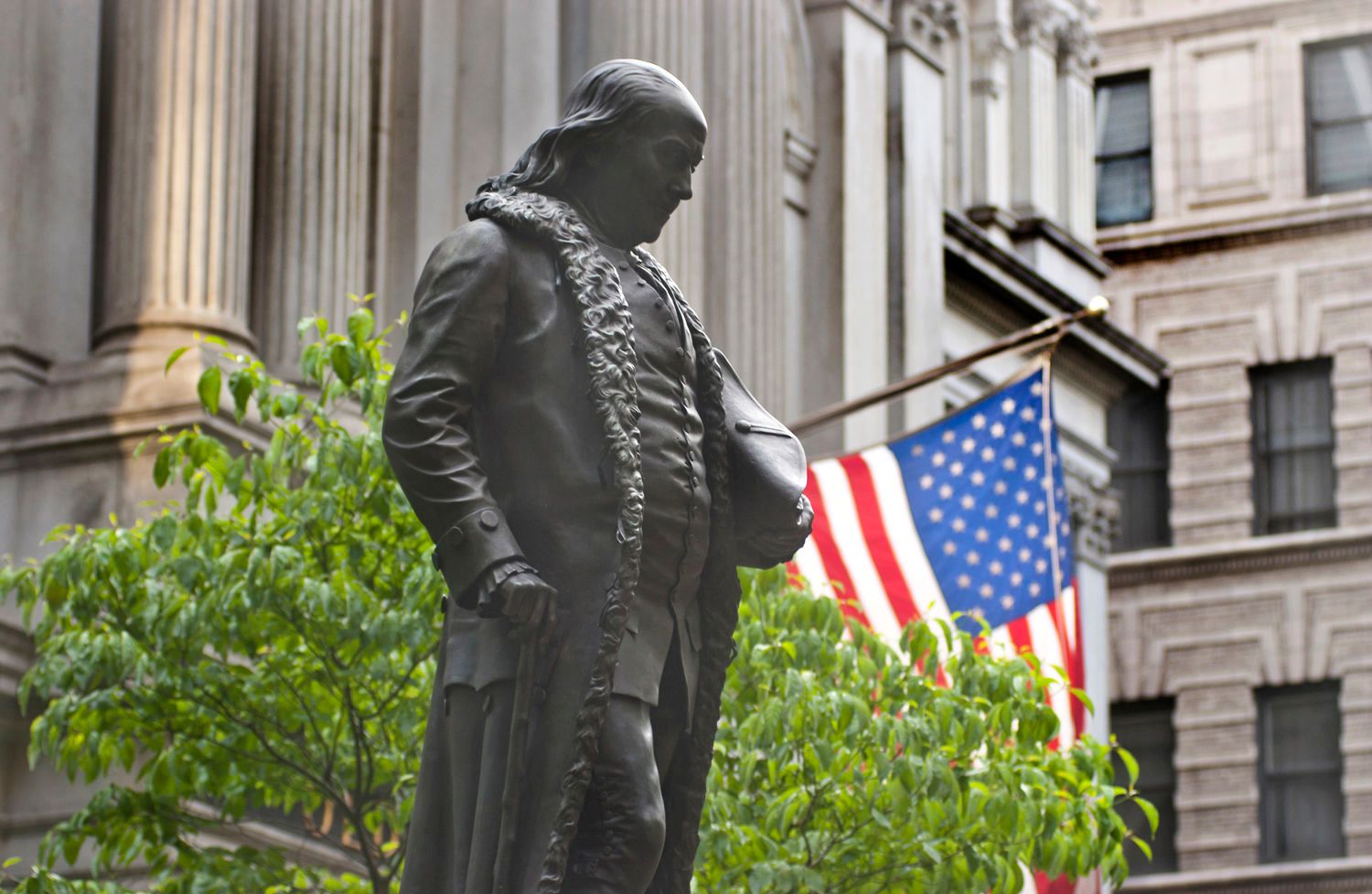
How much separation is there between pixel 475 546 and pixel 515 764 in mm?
585

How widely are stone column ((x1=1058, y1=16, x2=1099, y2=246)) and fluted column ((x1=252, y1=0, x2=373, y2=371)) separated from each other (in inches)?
778

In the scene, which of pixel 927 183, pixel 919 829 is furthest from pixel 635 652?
pixel 927 183

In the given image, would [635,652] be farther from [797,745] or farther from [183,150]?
[183,150]

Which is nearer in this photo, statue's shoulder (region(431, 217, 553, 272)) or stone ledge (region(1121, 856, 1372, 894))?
statue's shoulder (region(431, 217, 553, 272))

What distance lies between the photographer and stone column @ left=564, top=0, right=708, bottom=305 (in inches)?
1125

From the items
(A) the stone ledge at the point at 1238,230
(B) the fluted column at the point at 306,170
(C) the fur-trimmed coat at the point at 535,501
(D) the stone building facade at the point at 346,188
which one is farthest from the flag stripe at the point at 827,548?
(A) the stone ledge at the point at 1238,230

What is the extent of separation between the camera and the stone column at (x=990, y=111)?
4209 cm

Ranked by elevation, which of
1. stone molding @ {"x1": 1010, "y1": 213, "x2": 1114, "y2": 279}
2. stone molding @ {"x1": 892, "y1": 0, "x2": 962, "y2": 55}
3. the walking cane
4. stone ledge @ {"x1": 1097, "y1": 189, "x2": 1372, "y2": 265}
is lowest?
the walking cane

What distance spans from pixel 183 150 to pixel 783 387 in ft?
27.0

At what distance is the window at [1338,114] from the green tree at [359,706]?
3416 cm

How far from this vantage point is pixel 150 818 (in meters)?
16.6

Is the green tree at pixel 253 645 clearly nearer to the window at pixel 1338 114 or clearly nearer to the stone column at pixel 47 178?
the stone column at pixel 47 178

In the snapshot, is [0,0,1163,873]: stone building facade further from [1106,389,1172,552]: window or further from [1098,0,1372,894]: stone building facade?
[1106,389,1172,552]: window

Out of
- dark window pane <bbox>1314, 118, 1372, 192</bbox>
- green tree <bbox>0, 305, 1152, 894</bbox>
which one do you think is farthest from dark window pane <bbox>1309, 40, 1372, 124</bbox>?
green tree <bbox>0, 305, 1152, 894</bbox>
